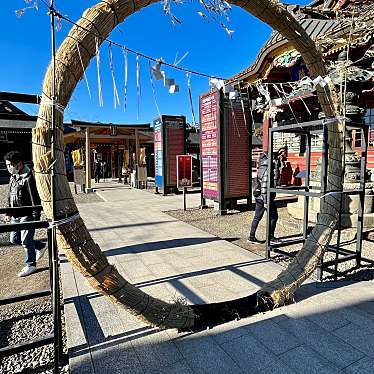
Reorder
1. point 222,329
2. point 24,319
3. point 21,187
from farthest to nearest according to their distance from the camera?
point 21,187 → point 24,319 → point 222,329

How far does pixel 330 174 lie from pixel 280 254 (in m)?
1.83

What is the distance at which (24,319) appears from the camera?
9.17ft

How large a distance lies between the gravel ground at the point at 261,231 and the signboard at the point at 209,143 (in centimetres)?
74

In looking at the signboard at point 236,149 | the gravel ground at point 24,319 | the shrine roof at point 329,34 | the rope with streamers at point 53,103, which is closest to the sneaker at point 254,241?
the signboard at point 236,149

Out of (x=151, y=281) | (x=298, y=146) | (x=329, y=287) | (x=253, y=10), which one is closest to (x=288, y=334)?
(x=329, y=287)

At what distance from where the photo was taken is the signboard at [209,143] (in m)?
7.44

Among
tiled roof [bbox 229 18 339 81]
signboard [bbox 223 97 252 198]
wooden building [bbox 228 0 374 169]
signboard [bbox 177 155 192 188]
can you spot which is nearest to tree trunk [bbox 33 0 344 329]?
wooden building [bbox 228 0 374 169]

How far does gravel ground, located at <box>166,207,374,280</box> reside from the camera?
3699mm

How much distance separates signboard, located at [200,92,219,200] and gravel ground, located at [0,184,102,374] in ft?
15.2

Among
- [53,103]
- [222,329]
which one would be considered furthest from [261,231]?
[53,103]

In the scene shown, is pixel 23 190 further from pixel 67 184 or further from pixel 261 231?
pixel 261 231

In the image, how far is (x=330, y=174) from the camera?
3094 millimetres

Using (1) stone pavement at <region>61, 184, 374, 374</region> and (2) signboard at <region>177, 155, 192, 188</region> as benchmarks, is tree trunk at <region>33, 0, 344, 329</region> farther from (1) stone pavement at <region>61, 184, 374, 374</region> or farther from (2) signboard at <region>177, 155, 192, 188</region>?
(2) signboard at <region>177, 155, 192, 188</region>

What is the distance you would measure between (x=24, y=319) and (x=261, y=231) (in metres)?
4.49
